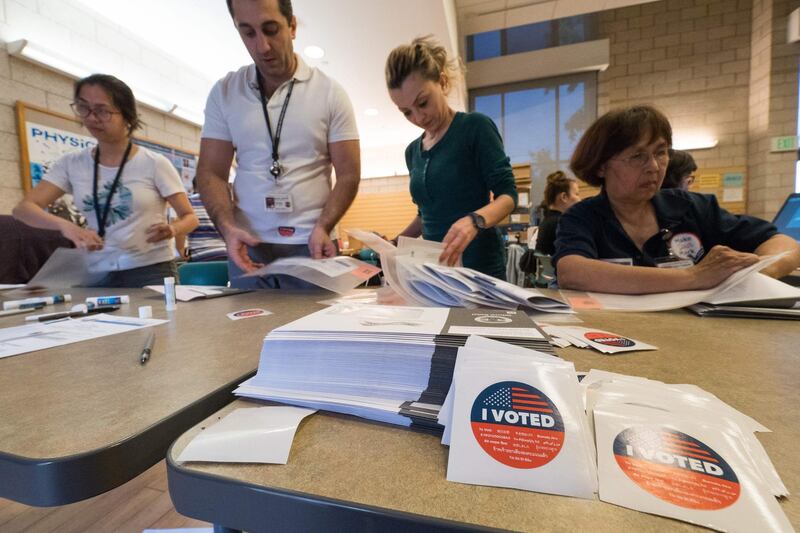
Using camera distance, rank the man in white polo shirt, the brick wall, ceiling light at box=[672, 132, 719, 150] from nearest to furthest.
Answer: the man in white polo shirt, the brick wall, ceiling light at box=[672, 132, 719, 150]

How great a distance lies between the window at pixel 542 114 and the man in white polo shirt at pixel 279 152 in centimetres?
535

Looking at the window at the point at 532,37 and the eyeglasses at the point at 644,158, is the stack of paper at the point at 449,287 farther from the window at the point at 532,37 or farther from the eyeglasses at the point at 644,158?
the window at the point at 532,37

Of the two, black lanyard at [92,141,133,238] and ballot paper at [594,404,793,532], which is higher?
black lanyard at [92,141,133,238]

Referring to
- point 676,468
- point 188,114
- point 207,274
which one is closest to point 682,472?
point 676,468

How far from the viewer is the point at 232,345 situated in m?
0.54

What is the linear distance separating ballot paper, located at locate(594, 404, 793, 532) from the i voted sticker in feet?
0.80

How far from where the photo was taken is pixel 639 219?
3.79 feet

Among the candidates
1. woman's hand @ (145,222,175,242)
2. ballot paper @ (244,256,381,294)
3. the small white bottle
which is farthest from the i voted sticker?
woman's hand @ (145,222,175,242)

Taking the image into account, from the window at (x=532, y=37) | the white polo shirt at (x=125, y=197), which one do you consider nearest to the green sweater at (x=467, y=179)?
the white polo shirt at (x=125, y=197)

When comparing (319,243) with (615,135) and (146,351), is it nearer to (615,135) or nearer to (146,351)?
(146,351)

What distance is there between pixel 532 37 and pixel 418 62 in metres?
6.06

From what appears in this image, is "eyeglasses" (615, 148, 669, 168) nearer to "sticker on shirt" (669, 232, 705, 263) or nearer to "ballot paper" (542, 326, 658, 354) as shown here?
"sticker on shirt" (669, 232, 705, 263)

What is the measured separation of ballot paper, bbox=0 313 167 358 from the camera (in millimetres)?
555

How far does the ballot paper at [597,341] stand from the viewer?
19.1 inches
